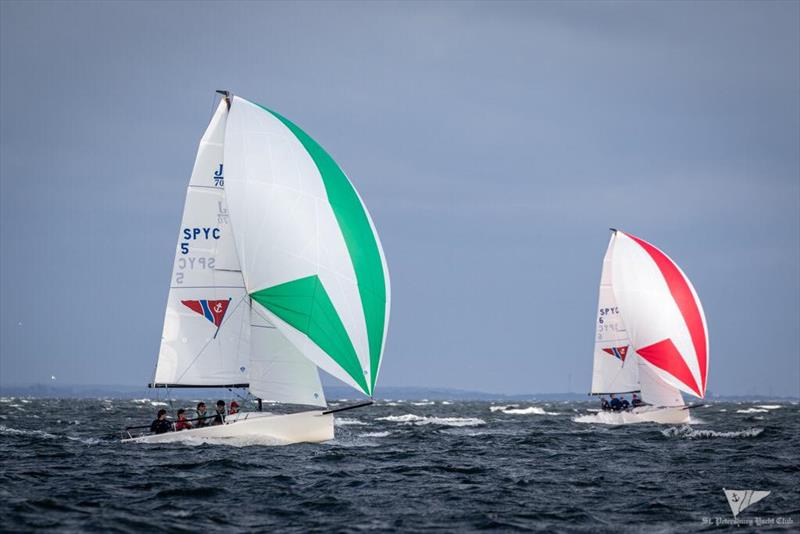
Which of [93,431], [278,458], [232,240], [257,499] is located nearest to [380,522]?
[257,499]

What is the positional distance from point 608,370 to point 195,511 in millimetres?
36863

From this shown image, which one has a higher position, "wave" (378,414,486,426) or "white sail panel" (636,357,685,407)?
"white sail panel" (636,357,685,407)

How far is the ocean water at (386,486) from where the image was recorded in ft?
47.7

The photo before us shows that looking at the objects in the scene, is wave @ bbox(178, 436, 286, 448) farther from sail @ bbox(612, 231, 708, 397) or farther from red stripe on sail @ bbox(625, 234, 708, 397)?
red stripe on sail @ bbox(625, 234, 708, 397)

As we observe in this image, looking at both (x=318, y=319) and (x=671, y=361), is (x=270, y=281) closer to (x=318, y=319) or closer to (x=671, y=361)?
(x=318, y=319)

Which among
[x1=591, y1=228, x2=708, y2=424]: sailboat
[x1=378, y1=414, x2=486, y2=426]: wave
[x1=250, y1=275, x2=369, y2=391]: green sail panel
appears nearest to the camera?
[x1=250, y1=275, x2=369, y2=391]: green sail panel

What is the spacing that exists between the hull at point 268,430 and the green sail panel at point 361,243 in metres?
1.62

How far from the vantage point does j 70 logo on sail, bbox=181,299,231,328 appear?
26484mm

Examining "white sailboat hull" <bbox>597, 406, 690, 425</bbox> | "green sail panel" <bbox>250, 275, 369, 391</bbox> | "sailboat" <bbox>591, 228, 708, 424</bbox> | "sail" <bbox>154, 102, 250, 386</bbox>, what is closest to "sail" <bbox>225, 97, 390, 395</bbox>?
"green sail panel" <bbox>250, 275, 369, 391</bbox>

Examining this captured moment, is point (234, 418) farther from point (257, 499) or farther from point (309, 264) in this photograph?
point (257, 499)

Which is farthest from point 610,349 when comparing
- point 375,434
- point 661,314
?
point 375,434

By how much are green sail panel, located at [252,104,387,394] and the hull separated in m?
1.62

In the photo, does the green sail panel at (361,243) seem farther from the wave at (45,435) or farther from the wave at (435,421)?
the wave at (435,421)

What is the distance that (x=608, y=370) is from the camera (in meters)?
49.3
